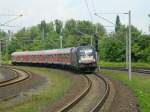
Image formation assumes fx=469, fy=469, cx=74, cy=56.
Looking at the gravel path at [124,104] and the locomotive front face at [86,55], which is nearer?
the gravel path at [124,104]

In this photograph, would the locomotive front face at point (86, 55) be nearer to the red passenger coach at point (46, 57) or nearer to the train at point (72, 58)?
the train at point (72, 58)

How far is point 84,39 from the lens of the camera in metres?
129

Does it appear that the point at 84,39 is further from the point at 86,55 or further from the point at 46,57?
the point at 86,55

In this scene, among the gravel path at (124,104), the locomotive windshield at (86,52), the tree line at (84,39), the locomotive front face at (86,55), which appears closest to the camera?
the gravel path at (124,104)

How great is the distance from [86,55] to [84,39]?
76.1m

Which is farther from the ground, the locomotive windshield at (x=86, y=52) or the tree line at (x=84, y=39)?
the tree line at (x=84, y=39)

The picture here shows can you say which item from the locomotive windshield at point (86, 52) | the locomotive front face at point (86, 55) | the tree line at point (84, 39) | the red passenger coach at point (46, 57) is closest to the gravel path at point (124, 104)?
the locomotive front face at point (86, 55)

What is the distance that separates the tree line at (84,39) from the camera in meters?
94.4

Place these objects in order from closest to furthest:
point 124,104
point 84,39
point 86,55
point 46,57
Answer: point 124,104 → point 86,55 → point 46,57 → point 84,39

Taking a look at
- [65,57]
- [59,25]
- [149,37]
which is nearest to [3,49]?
[59,25]

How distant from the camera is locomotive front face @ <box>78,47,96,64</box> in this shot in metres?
52.5

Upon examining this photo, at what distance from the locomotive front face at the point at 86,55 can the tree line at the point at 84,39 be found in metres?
12.0

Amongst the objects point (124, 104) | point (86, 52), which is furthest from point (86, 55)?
point (124, 104)

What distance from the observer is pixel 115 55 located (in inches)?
3900
